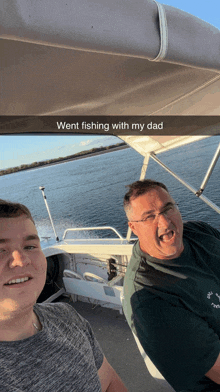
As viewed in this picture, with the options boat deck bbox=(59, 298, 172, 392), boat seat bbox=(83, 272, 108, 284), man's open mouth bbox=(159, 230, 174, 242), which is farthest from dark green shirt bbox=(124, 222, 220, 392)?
boat seat bbox=(83, 272, 108, 284)

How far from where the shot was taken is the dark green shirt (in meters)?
1.07

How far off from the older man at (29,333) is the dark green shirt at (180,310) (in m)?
0.28

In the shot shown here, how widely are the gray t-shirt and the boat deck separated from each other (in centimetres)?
144

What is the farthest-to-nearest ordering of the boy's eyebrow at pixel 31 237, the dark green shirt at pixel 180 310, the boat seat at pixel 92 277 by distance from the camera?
the boat seat at pixel 92 277
the dark green shirt at pixel 180 310
the boy's eyebrow at pixel 31 237

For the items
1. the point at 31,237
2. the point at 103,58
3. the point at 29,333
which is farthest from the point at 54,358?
the point at 103,58

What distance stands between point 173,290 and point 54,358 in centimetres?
60

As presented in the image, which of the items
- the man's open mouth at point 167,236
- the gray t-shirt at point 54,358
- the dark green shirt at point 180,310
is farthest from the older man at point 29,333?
the man's open mouth at point 167,236

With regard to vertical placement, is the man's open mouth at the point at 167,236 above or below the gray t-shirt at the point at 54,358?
above

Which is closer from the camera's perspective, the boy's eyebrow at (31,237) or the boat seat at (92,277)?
the boy's eyebrow at (31,237)

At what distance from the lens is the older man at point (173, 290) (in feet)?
3.53

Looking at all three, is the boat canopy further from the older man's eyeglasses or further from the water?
the water

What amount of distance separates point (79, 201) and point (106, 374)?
21.6 meters

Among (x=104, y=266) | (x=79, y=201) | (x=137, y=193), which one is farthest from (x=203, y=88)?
(x=79, y=201)

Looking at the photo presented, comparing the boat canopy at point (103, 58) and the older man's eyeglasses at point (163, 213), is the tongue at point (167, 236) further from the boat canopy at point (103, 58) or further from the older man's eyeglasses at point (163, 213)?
the boat canopy at point (103, 58)
